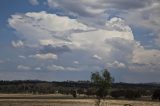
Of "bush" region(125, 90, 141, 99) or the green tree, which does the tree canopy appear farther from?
"bush" region(125, 90, 141, 99)

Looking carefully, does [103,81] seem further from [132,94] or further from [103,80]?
[132,94]

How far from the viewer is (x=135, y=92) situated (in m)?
200

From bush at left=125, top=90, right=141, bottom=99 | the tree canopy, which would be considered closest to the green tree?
the tree canopy

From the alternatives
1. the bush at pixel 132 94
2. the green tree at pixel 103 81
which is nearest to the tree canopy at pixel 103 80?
the green tree at pixel 103 81

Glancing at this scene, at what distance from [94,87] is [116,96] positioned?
10374 centimetres

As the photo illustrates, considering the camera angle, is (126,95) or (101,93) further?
(126,95)

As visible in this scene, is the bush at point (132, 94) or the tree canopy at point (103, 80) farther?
the bush at point (132, 94)

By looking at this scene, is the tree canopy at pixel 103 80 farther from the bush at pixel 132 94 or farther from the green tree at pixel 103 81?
the bush at pixel 132 94

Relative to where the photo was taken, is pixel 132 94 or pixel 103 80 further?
pixel 132 94

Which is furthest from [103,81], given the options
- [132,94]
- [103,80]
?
[132,94]

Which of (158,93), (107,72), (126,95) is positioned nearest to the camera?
(107,72)

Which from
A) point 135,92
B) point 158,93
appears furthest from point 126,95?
point 158,93

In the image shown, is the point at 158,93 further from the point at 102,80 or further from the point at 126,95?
the point at 102,80

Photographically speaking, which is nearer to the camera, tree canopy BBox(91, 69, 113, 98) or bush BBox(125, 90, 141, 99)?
tree canopy BBox(91, 69, 113, 98)
